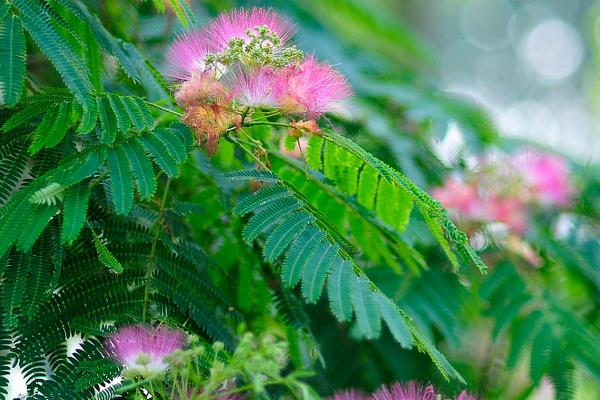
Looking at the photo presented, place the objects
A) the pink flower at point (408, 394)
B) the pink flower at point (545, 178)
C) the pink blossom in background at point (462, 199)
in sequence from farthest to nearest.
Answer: the pink flower at point (545, 178), the pink blossom in background at point (462, 199), the pink flower at point (408, 394)

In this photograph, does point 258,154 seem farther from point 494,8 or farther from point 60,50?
point 494,8

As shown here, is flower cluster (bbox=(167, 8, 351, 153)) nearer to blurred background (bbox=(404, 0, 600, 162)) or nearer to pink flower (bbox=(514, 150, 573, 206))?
pink flower (bbox=(514, 150, 573, 206))

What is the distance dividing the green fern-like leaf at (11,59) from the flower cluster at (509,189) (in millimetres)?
1602

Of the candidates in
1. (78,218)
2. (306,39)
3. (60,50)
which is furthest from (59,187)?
(306,39)

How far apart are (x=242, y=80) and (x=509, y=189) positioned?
1.71 metres

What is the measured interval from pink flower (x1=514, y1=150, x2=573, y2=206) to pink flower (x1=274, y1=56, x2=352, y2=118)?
158 cm

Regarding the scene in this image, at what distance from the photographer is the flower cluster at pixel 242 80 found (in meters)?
1.69

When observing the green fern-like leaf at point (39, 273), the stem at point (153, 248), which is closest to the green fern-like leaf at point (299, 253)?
the stem at point (153, 248)

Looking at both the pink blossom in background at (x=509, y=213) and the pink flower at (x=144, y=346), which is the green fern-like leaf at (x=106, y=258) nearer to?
the pink flower at (x=144, y=346)

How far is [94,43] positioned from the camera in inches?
84.4

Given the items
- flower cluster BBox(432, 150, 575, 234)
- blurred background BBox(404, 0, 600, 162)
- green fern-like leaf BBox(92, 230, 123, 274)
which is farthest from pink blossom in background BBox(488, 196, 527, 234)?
blurred background BBox(404, 0, 600, 162)

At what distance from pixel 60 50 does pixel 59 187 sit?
1.01 ft

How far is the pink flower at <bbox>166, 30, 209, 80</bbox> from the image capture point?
5.79 feet

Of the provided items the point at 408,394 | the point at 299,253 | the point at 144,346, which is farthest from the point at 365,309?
the point at 144,346
